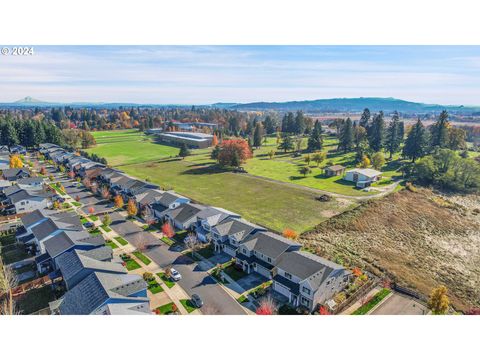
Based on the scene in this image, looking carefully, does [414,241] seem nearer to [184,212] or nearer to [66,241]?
[184,212]

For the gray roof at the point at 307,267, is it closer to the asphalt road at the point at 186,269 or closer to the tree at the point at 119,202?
the asphalt road at the point at 186,269

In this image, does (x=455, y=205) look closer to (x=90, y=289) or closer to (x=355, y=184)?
(x=355, y=184)

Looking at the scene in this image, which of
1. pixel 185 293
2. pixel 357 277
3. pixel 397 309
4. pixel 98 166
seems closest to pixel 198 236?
pixel 185 293

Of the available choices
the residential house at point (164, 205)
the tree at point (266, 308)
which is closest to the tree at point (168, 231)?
the residential house at point (164, 205)

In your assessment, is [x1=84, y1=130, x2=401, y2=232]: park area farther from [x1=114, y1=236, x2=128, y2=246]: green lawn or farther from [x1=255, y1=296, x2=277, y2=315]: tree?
[x1=114, y1=236, x2=128, y2=246]: green lawn

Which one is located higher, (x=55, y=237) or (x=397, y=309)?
(x=55, y=237)
